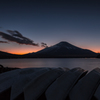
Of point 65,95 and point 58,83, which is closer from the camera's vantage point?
point 65,95

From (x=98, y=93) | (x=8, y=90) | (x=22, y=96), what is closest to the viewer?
(x=98, y=93)

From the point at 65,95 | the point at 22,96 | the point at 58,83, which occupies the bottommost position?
the point at 22,96

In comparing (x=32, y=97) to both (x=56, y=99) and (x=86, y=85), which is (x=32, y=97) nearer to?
(x=56, y=99)

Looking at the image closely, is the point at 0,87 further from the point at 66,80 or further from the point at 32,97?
the point at 66,80

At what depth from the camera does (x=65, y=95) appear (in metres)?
2.38

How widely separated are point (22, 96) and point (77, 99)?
58.8 inches

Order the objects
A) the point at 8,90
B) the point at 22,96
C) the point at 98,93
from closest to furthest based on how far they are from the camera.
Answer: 1. the point at 98,93
2. the point at 22,96
3. the point at 8,90

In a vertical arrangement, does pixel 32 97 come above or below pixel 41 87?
below

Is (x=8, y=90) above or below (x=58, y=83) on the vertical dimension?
below

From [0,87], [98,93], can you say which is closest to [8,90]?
[0,87]

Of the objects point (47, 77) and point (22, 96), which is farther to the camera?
point (47, 77)

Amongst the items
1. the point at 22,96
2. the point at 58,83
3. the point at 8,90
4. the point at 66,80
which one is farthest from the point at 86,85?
the point at 8,90

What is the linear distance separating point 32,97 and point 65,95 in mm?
841

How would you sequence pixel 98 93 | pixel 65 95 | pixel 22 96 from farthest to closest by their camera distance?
pixel 22 96 → pixel 65 95 → pixel 98 93
